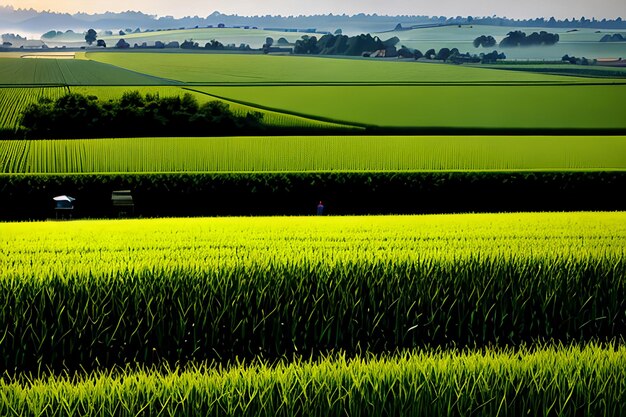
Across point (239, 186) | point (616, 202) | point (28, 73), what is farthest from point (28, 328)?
point (616, 202)

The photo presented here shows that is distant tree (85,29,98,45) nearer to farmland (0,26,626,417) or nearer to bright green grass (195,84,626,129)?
farmland (0,26,626,417)

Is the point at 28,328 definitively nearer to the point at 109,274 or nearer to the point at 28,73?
the point at 109,274

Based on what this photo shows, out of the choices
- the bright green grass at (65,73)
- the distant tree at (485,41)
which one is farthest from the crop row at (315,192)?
the distant tree at (485,41)

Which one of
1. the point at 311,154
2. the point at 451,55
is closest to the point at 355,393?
the point at 311,154

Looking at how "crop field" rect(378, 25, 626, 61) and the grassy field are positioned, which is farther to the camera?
"crop field" rect(378, 25, 626, 61)

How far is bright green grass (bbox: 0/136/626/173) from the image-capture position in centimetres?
1591

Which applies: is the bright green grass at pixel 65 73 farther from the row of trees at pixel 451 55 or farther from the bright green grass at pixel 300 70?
the row of trees at pixel 451 55

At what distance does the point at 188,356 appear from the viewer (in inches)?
240

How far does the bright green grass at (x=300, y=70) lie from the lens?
57.9 feet

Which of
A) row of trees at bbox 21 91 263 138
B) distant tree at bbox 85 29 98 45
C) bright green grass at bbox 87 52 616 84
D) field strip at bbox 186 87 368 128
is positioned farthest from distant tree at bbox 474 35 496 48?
distant tree at bbox 85 29 98 45

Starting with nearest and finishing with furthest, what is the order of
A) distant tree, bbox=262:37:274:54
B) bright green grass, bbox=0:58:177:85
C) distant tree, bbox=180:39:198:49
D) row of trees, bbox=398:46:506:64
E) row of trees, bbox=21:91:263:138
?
row of trees, bbox=21:91:263:138, bright green grass, bbox=0:58:177:85, row of trees, bbox=398:46:506:64, distant tree, bbox=262:37:274:54, distant tree, bbox=180:39:198:49

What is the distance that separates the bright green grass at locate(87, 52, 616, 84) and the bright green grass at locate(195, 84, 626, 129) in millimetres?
275

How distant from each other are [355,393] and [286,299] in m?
2.35

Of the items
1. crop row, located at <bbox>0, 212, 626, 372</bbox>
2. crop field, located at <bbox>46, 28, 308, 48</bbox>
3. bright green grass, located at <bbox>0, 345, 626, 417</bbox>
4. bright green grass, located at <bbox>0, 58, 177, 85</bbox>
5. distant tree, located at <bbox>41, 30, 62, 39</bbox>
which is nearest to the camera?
bright green grass, located at <bbox>0, 345, 626, 417</bbox>
